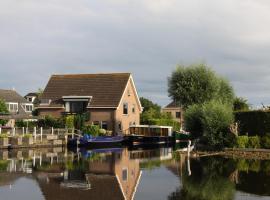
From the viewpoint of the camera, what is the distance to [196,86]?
6372 centimetres

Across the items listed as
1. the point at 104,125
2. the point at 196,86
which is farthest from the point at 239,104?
the point at 104,125

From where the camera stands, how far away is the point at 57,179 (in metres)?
26.5

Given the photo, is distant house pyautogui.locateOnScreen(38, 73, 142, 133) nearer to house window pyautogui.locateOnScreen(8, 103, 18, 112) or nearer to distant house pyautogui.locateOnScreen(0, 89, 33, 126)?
distant house pyautogui.locateOnScreen(0, 89, 33, 126)

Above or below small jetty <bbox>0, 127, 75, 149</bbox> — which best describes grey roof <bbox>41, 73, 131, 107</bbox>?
above

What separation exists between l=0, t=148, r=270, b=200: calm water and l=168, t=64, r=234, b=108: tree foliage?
27.3 metres

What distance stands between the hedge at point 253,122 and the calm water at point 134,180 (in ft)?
27.1

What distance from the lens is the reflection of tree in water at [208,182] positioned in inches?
811

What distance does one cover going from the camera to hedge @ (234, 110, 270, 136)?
42569 millimetres

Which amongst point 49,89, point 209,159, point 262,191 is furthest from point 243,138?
point 49,89

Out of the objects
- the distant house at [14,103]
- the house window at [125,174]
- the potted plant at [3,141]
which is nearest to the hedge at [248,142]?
the house window at [125,174]

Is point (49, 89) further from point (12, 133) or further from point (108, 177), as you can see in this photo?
point (108, 177)

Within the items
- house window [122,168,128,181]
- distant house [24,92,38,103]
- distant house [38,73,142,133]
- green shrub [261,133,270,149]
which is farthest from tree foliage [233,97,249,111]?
distant house [24,92,38,103]

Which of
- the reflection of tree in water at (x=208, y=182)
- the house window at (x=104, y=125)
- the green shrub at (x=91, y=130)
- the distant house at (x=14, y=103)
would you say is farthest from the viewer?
the distant house at (x=14, y=103)

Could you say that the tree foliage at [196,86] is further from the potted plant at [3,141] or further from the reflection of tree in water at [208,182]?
the reflection of tree in water at [208,182]
